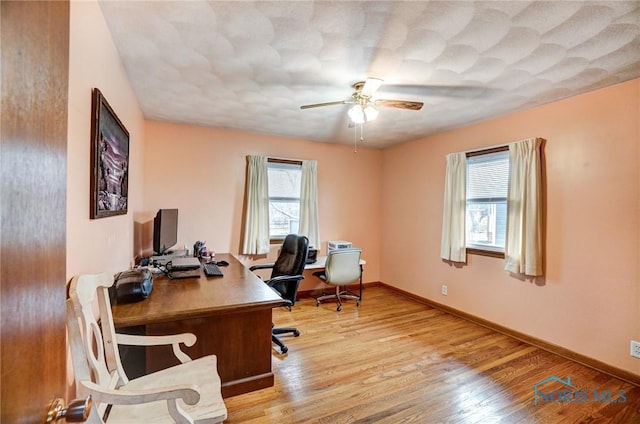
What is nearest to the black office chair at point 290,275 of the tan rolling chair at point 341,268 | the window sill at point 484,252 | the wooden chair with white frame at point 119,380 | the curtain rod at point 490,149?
the tan rolling chair at point 341,268

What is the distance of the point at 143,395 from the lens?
3.54ft

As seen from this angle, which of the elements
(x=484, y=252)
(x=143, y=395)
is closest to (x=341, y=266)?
(x=484, y=252)

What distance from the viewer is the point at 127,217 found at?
2588mm

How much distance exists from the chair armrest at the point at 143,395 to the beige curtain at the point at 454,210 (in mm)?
3388

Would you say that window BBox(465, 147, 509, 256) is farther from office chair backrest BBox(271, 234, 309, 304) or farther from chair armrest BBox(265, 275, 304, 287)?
chair armrest BBox(265, 275, 304, 287)

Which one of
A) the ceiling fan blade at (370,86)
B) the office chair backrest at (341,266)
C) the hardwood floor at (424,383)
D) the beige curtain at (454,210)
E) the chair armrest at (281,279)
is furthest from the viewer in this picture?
the office chair backrest at (341,266)

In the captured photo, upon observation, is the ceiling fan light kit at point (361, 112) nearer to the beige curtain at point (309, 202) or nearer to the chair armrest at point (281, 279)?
the chair armrest at point (281, 279)

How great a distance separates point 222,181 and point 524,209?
3617mm

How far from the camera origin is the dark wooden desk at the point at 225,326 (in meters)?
1.83

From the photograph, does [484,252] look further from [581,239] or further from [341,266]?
[341,266]

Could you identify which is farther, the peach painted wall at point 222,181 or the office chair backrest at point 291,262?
the peach painted wall at point 222,181

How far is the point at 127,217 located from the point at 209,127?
5.81 ft

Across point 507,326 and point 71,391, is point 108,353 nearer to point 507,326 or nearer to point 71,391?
point 71,391

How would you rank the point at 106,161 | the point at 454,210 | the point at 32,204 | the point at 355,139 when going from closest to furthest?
the point at 32,204 → the point at 106,161 → the point at 454,210 → the point at 355,139
